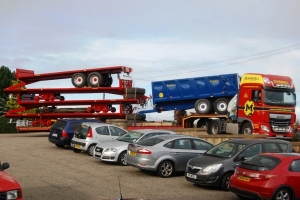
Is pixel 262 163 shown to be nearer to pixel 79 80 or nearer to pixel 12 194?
pixel 12 194

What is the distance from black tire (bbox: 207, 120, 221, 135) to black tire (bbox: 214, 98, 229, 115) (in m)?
0.90

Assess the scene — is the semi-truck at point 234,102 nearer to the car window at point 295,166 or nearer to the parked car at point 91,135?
the parked car at point 91,135

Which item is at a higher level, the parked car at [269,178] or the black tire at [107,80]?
the black tire at [107,80]

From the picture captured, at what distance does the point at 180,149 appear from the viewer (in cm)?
1466

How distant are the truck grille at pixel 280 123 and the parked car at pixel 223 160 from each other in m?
9.97

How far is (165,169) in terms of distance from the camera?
1438 centimetres

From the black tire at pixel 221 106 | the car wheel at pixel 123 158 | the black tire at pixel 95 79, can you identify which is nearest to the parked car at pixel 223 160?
the car wheel at pixel 123 158

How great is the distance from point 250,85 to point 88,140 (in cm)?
919

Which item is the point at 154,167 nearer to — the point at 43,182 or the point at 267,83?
the point at 43,182

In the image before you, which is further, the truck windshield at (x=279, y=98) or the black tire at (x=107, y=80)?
the black tire at (x=107, y=80)

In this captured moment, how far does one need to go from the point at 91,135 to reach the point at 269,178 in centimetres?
1079

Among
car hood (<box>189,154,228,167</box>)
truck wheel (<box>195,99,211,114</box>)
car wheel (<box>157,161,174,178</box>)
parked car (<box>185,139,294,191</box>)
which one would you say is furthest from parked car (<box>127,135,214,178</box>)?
truck wheel (<box>195,99,211,114</box>)

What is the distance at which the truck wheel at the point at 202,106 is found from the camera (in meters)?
28.1

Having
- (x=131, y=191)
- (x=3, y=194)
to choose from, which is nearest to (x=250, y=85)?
(x=131, y=191)
